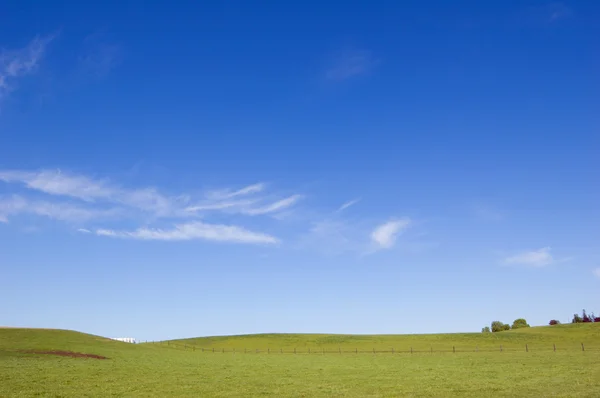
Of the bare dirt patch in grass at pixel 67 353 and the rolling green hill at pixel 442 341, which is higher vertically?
the bare dirt patch in grass at pixel 67 353

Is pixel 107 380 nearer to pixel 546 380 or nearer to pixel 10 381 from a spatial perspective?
pixel 10 381

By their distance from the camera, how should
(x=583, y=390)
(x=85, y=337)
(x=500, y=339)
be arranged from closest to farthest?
(x=583, y=390), (x=85, y=337), (x=500, y=339)

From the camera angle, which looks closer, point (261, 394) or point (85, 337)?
point (261, 394)

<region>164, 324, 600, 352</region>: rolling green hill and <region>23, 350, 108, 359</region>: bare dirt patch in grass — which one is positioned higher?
<region>23, 350, 108, 359</region>: bare dirt patch in grass

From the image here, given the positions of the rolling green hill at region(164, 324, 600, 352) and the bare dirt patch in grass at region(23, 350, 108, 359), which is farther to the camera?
the rolling green hill at region(164, 324, 600, 352)

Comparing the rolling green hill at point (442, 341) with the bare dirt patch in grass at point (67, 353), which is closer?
the bare dirt patch in grass at point (67, 353)

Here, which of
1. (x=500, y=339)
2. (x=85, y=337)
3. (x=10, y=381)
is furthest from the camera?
(x=500, y=339)

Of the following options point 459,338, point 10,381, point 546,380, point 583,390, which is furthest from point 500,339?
point 10,381

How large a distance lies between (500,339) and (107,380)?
116 meters

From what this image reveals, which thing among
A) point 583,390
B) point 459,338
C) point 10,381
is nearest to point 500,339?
point 459,338

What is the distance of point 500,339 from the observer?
131m

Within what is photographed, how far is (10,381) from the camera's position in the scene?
39625 millimetres

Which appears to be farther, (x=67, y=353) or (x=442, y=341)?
(x=442, y=341)

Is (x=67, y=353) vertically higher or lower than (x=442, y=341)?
higher
